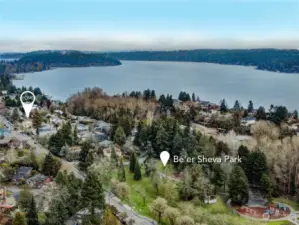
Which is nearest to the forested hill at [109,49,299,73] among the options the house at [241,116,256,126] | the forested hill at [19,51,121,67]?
the forested hill at [19,51,121,67]

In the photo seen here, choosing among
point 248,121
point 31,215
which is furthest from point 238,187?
point 248,121

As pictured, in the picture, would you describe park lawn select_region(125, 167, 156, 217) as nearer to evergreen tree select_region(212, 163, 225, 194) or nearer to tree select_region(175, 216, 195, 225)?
tree select_region(175, 216, 195, 225)

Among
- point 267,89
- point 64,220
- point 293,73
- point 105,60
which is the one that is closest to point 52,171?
point 64,220

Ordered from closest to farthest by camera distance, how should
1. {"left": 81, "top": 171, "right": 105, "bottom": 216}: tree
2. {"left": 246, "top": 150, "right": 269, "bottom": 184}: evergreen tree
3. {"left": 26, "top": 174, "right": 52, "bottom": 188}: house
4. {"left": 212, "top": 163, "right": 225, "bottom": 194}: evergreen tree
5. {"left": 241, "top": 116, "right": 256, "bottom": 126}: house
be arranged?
{"left": 81, "top": 171, "right": 105, "bottom": 216}: tree
{"left": 212, "top": 163, "right": 225, "bottom": 194}: evergreen tree
{"left": 246, "top": 150, "right": 269, "bottom": 184}: evergreen tree
{"left": 26, "top": 174, "right": 52, "bottom": 188}: house
{"left": 241, "top": 116, "right": 256, "bottom": 126}: house

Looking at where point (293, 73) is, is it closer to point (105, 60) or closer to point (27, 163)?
point (105, 60)

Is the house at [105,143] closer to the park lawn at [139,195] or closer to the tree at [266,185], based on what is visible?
the park lawn at [139,195]

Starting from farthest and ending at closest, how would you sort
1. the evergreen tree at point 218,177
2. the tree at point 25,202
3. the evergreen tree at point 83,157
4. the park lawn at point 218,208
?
1. the evergreen tree at point 83,157
2. the evergreen tree at point 218,177
3. the park lawn at point 218,208
4. the tree at point 25,202

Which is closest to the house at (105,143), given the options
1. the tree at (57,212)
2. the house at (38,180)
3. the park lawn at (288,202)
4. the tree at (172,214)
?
the house at (38,180)
